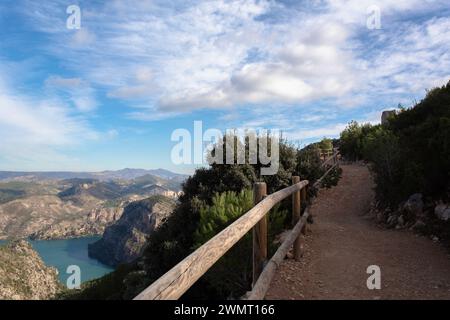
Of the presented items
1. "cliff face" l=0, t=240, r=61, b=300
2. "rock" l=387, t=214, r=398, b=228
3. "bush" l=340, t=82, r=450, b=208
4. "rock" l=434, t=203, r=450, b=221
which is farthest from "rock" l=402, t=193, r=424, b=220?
"cliff face" l=0, t=240, r=61, b=300

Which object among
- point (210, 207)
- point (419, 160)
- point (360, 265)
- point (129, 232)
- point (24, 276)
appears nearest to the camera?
point (360, 265)

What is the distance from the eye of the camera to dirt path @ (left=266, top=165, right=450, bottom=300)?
18.5 feet

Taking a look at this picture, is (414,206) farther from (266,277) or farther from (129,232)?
(129,232)

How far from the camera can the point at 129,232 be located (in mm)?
181000

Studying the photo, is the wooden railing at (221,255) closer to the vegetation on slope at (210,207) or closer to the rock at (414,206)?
the vegetation on slope at (210,207)

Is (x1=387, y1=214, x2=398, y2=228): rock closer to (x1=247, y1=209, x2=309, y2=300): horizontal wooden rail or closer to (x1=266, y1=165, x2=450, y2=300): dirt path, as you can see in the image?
(x1=266, y1=165, x2=450, y2=300): dirt path

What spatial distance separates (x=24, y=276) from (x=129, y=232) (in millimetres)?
83986

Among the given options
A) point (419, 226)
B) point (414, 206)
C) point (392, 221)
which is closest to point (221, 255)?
point (419, 226)

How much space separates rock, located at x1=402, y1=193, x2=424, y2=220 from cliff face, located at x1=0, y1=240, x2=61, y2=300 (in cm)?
8579

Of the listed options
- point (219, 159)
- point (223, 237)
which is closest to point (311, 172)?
point (219, 159)

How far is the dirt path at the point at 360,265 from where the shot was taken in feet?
18.5
